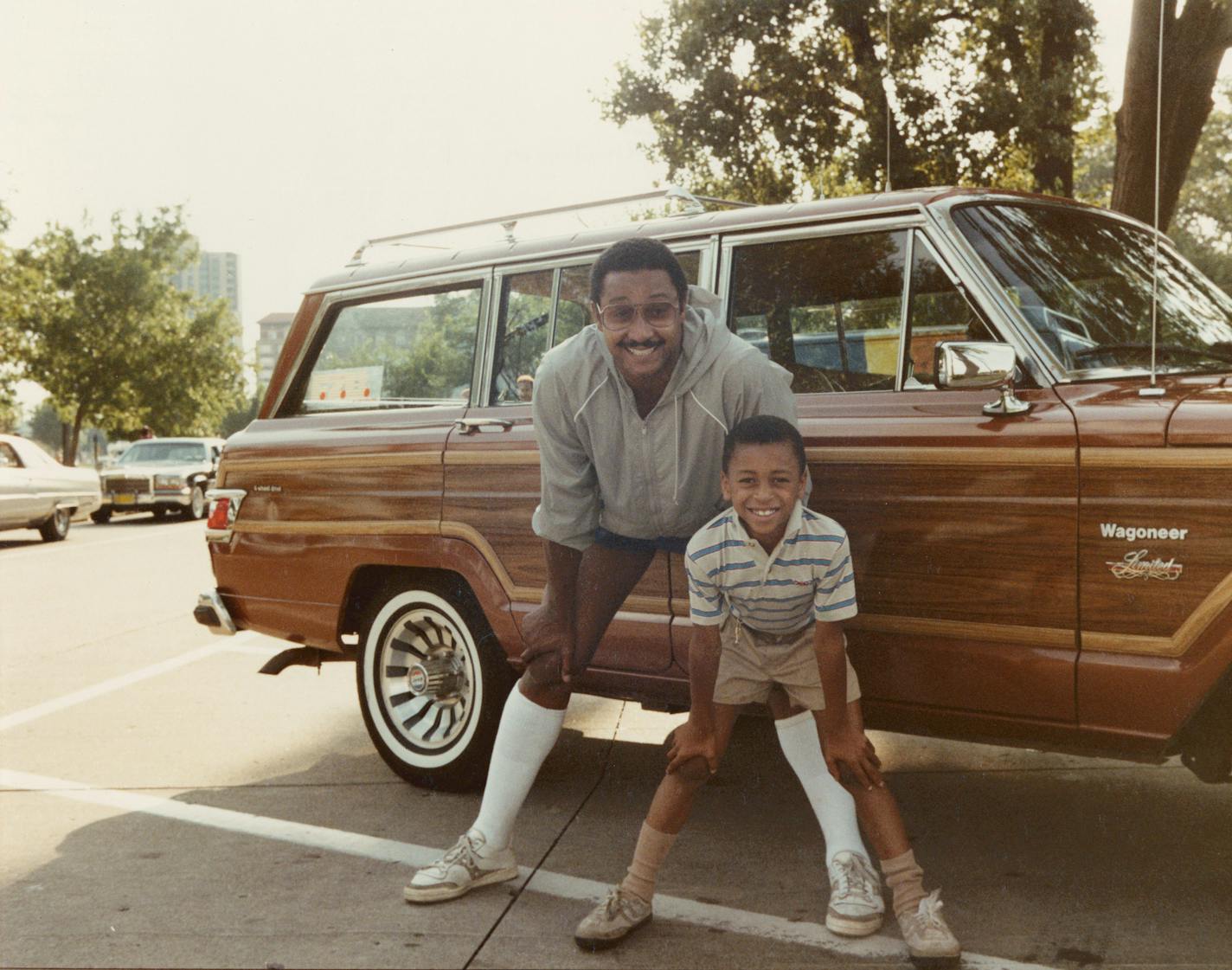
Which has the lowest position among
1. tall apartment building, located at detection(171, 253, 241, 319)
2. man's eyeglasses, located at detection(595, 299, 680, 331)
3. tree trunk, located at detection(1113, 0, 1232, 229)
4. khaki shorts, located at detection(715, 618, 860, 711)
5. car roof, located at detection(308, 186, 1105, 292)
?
khaki shorts, located at detection(715, 618, 860, 711)

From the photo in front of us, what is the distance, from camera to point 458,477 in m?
5.00

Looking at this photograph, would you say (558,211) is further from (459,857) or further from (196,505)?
(196,505)

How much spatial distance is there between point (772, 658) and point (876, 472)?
0.66 m

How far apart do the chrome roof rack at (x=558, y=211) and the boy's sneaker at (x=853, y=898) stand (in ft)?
7.41

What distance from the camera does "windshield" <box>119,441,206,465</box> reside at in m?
25.7

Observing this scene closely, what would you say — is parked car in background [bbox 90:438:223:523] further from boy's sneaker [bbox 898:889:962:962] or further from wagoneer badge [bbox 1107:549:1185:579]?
wagoneer badge [bbox 1107:549:1185:579]

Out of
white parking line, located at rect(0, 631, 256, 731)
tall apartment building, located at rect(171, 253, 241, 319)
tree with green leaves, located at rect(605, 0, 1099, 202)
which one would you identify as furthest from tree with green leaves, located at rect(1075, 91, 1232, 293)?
tall apartment building, located at rect(171, 253, 241, 319)

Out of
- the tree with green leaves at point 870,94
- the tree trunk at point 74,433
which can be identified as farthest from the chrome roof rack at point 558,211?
the tree trunk at point 74,433

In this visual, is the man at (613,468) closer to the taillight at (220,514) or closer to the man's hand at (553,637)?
the man's hand at (553,637)

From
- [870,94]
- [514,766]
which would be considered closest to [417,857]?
[514,766]

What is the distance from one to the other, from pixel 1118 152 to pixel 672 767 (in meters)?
7.68

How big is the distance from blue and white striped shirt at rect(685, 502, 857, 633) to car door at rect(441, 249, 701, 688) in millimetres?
830

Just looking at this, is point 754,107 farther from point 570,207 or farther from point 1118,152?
point 570,207

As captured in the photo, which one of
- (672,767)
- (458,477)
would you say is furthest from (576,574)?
(458,477)
